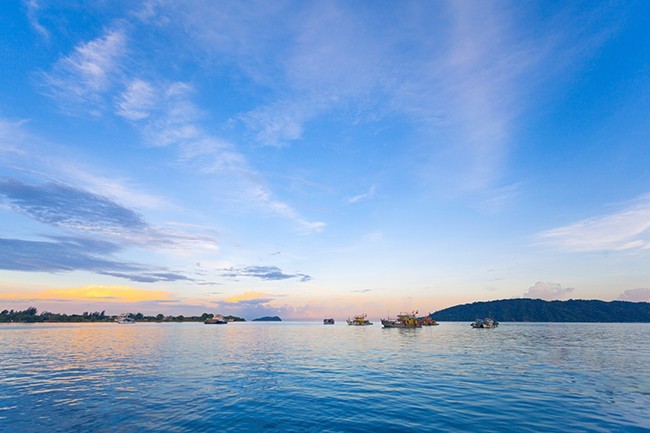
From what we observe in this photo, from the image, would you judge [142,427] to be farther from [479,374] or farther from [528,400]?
[479,374]

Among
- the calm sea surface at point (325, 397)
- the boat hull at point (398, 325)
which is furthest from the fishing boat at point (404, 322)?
the calm sea surface at point (325, 397)

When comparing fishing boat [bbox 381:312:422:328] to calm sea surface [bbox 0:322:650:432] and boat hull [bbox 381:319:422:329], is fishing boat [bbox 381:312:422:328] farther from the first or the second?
calm sea surface [bbox 0:322:650:432]

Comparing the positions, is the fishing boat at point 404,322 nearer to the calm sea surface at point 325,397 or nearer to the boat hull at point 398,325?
the boat hull at point 398,325

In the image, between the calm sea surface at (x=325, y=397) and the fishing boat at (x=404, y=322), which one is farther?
the fishing boat at (x=404, y=322)

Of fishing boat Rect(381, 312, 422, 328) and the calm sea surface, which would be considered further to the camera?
fishing boat Rect(381, 312, 422, 328)

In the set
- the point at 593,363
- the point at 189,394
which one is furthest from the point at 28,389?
the point at 593,363

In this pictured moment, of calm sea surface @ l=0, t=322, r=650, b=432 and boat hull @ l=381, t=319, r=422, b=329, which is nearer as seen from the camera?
calm sea surface @ l=0, t=322, r=650, b=432

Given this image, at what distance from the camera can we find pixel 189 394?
1069 inches

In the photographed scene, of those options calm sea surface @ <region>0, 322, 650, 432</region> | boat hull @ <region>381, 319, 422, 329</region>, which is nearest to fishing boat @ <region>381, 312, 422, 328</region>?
boat hull @ <region>381, 319, 422, 329</region>

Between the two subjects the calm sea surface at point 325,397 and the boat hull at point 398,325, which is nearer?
the calm sea surface at point 325,397

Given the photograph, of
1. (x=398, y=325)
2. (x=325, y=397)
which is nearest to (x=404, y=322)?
(x=398, y=325)

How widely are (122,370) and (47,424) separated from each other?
70.8ft

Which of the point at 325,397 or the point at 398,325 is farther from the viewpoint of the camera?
the point at 398,325

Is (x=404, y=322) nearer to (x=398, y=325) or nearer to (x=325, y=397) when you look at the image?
(x=398, y=325)
